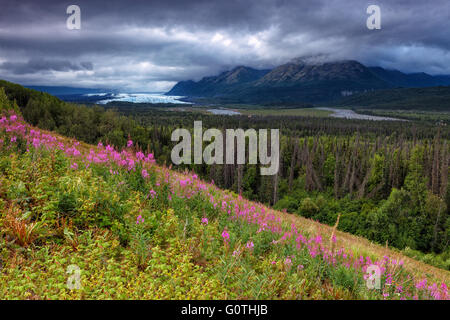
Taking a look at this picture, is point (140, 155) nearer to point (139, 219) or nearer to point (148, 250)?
point (139, 219)

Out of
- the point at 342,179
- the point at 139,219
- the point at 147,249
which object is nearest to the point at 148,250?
the point at 147,249

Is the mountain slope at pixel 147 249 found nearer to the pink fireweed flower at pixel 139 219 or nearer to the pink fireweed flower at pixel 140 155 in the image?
the pink fireweed flower at pixel 139 219

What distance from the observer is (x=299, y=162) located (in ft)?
280

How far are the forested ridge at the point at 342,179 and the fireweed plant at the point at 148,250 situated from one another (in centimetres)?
4084

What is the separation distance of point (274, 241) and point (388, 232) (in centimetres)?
5498

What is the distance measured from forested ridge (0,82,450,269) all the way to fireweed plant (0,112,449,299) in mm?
40839

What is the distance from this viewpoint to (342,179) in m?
77.0

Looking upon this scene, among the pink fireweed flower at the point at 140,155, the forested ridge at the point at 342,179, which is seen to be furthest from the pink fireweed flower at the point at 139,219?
the forested ridge at the point at 342,179

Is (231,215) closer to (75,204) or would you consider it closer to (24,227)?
(75,204)

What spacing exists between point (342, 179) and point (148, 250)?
79.1 m

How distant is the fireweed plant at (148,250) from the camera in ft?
14.2

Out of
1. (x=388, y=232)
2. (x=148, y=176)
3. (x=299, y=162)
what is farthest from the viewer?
(x=299, y=162)
